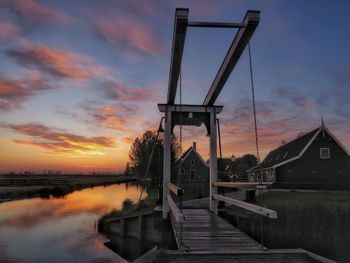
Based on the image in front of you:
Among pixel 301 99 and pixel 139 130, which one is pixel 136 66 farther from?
pixel 139 130

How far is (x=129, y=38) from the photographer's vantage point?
523 inches

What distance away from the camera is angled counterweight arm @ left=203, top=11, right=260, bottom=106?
18.8 ft

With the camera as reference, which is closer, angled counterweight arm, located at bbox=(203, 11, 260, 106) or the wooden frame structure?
angled counterweight arm, located at bbox=(203, 11, 260, 106)

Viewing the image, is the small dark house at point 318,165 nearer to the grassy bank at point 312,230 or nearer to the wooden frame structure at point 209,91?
the grassy bank at point 312,230

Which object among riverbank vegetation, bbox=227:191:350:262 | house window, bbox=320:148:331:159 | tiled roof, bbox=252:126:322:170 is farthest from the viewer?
tiled roof, bbox=252:126:322:170

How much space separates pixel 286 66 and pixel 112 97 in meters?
10.3

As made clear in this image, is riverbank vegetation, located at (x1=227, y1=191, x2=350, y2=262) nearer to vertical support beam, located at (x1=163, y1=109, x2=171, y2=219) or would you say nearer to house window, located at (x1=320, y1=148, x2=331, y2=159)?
vertical support beam, located at (x1=163, y1=109, x2=171, y2=219)

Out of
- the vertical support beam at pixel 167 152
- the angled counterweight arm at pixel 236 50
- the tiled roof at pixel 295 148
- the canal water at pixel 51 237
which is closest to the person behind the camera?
the angled counterweight arm at pixel 236 50

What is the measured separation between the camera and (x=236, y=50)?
651cm

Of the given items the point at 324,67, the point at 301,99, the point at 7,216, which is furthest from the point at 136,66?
the point at 7,216

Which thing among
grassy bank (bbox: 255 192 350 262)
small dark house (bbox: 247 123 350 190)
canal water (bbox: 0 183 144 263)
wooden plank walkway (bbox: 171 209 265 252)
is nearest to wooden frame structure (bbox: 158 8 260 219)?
wooden plank walkway (bbox: 171 209 265 252)

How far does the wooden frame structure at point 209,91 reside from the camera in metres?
5.88

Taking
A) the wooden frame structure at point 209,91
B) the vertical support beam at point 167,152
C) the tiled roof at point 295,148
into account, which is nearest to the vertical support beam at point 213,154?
the wooden frame structure at point 209,91

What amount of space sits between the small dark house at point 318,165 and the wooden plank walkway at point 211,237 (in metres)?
22.5
